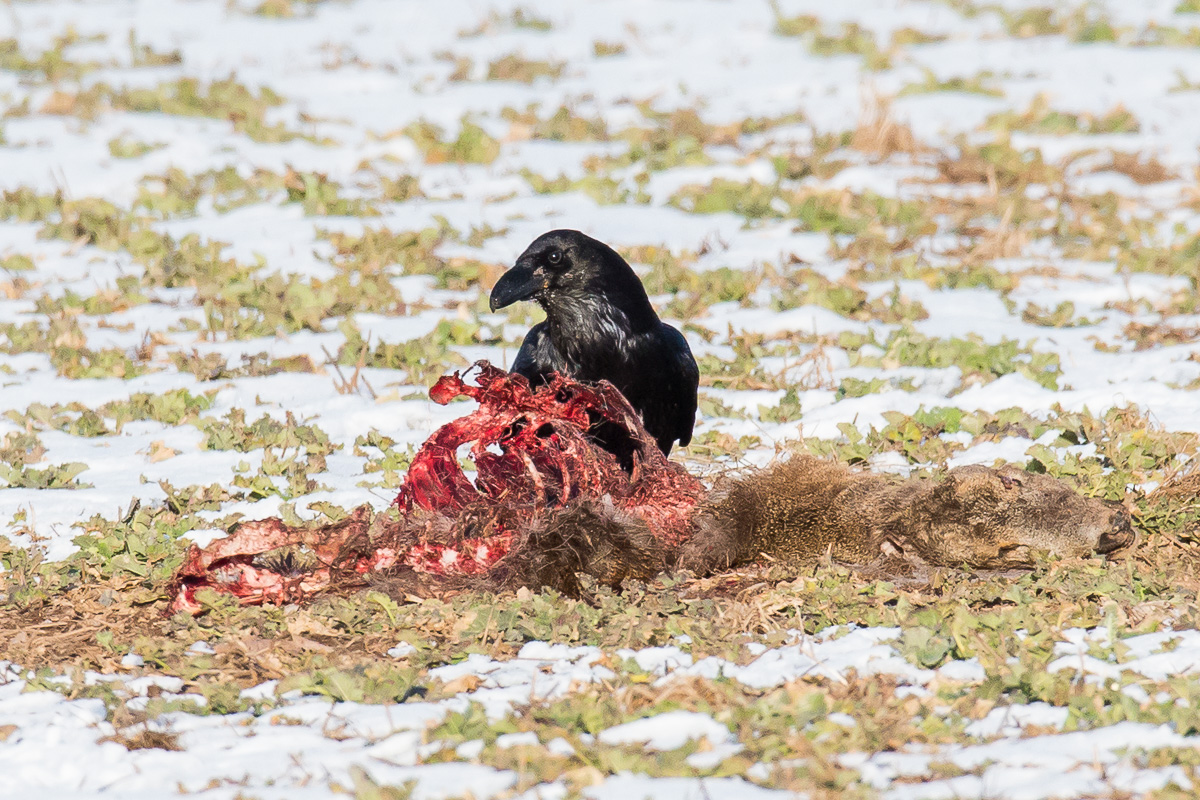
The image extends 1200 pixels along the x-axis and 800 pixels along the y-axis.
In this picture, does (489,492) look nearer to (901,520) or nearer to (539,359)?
(539,359)

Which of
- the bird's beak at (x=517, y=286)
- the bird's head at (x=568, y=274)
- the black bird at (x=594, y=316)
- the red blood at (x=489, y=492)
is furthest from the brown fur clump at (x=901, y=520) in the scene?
the bird's beak at (x=517, y=286)

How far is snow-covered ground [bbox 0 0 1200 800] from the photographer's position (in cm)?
338

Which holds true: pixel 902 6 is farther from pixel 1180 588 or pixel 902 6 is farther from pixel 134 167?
pixel 1180 588

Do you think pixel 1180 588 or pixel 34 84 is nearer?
pixel 1180 588

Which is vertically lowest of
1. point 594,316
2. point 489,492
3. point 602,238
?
point 602,238

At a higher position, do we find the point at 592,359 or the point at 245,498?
the point at 592,359

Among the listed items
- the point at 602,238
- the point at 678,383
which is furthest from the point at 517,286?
the point at 602,238

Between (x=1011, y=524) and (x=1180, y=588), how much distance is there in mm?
524

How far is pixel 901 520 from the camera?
178 inches

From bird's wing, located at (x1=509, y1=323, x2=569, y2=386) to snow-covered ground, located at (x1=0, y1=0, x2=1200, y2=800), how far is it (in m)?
0.67

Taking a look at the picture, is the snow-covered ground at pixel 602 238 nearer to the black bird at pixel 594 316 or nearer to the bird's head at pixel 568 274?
the black bird at pixel 594 316

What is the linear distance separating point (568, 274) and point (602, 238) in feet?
13.3

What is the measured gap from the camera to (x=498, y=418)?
4691 millimetres

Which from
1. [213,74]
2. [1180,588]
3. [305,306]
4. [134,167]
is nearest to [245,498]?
[305,306]
